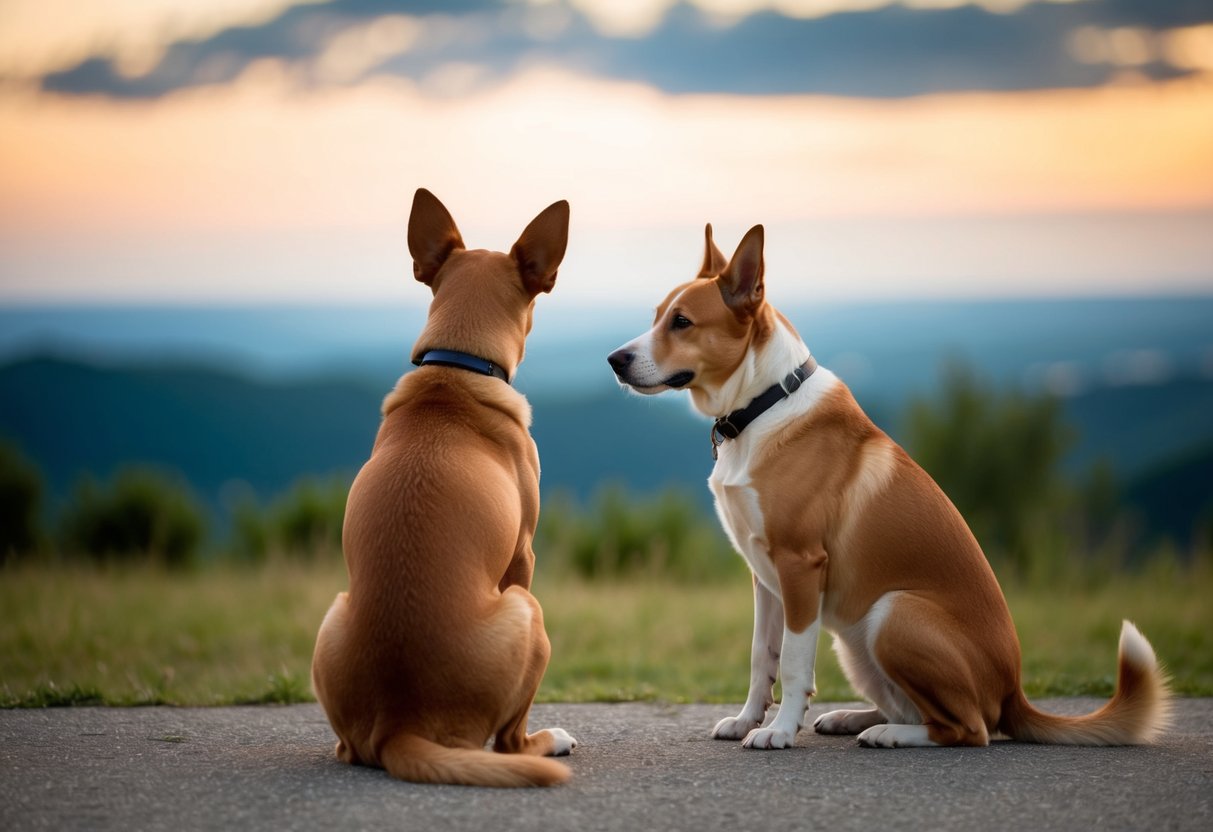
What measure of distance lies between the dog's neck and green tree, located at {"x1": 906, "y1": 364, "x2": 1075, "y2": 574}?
1319 centimetres

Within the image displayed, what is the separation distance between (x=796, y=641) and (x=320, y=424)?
42586mm

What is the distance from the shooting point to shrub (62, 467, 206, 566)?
16.6 m

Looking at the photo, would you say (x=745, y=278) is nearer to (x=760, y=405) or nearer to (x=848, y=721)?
(x=760, y=405)

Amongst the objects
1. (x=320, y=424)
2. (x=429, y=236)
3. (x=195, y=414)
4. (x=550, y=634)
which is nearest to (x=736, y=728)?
(x=429, y=236)

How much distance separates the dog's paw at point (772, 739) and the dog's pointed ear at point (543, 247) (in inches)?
→ 91.6

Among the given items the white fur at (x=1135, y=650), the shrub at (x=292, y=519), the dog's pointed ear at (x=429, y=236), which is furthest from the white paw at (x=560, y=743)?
the shrub at (x=292, y=519)

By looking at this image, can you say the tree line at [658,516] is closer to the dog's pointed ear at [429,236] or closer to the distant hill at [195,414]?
the dog's pointed ear at [429,236]

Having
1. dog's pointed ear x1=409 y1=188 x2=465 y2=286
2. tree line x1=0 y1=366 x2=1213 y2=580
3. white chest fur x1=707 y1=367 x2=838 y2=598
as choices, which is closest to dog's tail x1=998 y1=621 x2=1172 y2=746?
white chest fur x1=707 y1=367 x2=838 y2=598

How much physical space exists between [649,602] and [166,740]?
6.65 meters

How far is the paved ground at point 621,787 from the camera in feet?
13.7

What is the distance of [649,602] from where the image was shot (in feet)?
38.4

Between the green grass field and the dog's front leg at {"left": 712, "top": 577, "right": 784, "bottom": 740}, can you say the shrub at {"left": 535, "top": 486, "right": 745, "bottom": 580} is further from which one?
the dog's front leg at {"left": 712, "top": 577, "right": 784, "bottom": 740}

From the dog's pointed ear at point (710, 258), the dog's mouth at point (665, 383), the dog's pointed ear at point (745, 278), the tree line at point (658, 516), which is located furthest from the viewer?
the tree line at point (658, 516)

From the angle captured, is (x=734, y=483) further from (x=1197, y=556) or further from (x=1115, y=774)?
(x=1197, y=556)
